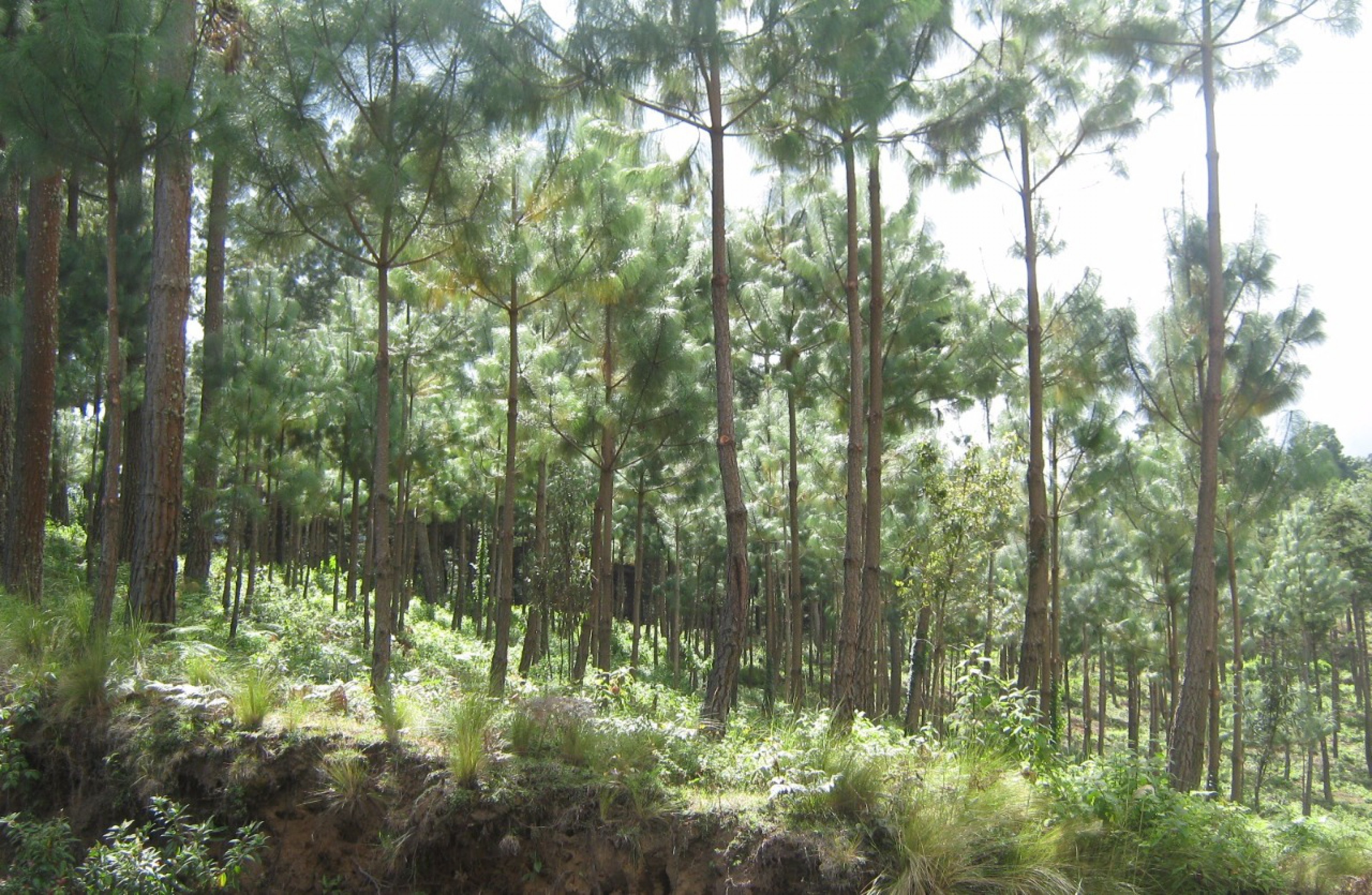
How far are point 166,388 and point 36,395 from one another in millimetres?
3559

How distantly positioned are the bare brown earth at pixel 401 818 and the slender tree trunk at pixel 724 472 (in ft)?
4.73

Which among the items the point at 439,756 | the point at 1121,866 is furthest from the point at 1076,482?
the point at 439,756

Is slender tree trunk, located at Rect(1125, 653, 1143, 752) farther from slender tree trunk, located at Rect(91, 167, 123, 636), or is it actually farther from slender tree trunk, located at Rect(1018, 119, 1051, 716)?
slender tree trunk, located at Rect(91, 167, 123, 636)

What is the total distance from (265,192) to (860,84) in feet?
18.4

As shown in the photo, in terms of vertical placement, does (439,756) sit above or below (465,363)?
below

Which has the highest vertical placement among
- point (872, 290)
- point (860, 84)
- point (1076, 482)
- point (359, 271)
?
point (359, 271)

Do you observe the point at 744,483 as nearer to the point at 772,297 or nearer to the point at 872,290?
the point at 772,297

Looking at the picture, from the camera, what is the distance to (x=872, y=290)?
11.3 m

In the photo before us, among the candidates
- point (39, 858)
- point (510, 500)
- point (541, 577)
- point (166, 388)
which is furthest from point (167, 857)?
point (541, 577)

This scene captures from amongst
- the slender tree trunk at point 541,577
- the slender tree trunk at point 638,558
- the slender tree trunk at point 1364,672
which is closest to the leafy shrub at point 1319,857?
the slender tree trunk at point 541,577

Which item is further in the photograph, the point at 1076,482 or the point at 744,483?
the point at 744,483

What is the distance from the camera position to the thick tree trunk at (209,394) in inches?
568

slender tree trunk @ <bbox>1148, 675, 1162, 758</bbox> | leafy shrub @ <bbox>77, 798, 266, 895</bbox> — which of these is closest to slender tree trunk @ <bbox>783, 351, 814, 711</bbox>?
leafy shrub @ <bbox>77, 798, 266, 895</bbox>

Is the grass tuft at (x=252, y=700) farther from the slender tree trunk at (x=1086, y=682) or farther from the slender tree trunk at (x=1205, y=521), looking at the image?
the slender tree trunk at (x=1086, y=682)
